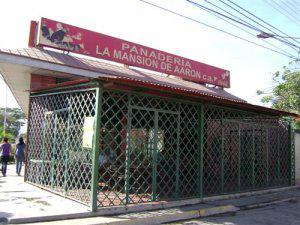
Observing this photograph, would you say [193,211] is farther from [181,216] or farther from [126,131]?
[126,131]

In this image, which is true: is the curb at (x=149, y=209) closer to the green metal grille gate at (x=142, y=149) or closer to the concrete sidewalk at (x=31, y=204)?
the concrete sidewalk at (x=31, y=204)

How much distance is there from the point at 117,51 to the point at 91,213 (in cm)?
793

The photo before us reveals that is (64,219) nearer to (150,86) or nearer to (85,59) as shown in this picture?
(150,86)

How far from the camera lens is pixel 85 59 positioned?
44.5ft

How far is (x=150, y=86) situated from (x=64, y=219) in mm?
3193

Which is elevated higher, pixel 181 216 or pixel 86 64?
pixel 86 64

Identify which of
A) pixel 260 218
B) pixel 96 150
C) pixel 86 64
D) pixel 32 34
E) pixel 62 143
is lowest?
pixel 260 218

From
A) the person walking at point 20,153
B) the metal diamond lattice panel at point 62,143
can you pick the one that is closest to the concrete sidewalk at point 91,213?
the metal diamond lattice panel at point 62,143

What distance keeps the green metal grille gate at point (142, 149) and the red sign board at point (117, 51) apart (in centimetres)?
247

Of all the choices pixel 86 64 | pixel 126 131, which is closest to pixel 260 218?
pixel 126 131

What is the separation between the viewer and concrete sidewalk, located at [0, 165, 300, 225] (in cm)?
732

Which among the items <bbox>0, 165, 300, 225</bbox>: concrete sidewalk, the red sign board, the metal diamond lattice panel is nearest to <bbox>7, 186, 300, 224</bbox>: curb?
<bbox>0, 165, 300, 225</bbox>: concrete sidewalk

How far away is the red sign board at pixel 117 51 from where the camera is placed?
12.7 meters

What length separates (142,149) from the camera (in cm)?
990
